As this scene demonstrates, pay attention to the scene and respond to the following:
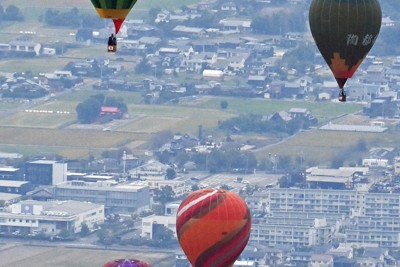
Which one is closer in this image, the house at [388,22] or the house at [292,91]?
the house at [292,91]

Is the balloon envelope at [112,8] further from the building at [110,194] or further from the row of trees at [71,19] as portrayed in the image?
the row of trees at [71,19]

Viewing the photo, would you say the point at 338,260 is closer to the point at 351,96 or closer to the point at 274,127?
the point at 274,127

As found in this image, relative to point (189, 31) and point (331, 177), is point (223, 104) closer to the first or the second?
point (331, 177)

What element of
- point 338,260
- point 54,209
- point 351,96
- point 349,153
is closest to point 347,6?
point 338,260

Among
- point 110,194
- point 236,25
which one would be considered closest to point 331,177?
point 110,194

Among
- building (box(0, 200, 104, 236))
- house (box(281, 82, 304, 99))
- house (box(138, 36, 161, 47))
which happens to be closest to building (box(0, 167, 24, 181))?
building (box(0, 200, 104, 236))

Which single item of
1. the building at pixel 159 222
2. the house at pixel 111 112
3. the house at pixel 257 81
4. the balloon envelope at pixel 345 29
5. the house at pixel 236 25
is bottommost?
the building at pixel 159 222

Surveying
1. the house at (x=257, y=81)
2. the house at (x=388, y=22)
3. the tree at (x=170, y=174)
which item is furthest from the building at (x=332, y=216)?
the house at (x=388, y=22)
